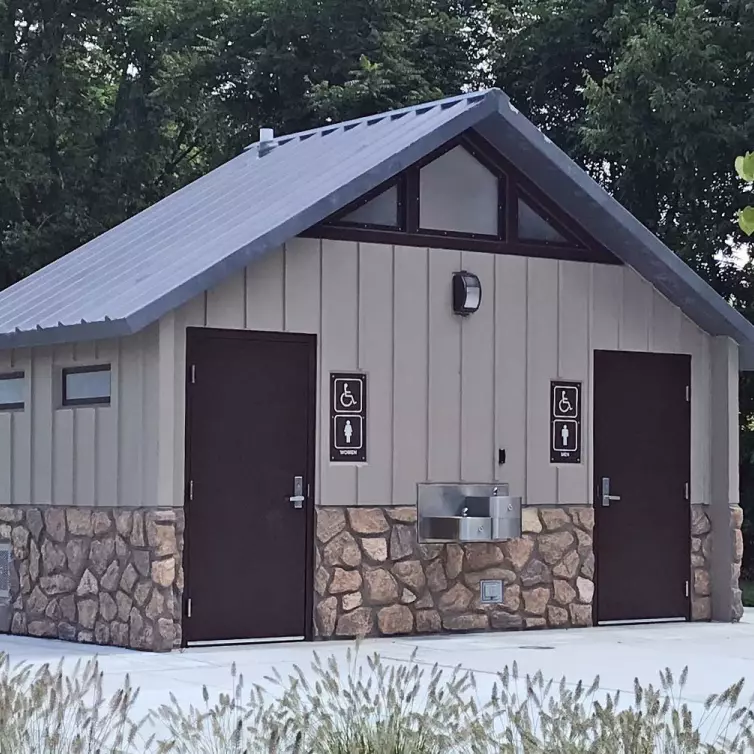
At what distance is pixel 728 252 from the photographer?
20625mm

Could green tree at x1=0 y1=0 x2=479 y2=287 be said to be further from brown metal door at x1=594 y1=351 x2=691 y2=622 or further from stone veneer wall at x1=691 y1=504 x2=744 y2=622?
stone veneer wall at x1=691 y1=504 x2=744 y2=622

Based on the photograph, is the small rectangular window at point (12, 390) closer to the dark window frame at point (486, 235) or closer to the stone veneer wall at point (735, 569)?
the dark window frame at point (486, 235)

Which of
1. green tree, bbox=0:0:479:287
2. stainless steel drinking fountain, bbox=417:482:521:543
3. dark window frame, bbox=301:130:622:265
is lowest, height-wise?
stainless steel drinking fountain, bbox=417:482:521:543

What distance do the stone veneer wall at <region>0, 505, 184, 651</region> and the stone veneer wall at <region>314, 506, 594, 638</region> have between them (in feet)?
4.34

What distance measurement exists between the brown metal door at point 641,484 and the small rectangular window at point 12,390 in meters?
4.78

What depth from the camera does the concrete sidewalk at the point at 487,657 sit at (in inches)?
397

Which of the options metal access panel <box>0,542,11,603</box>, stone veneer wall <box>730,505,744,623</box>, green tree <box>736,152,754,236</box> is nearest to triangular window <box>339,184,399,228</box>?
metal access panel <box>0,542,11,603</box>

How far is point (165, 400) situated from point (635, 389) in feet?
14.9

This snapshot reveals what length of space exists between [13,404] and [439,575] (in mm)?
3686

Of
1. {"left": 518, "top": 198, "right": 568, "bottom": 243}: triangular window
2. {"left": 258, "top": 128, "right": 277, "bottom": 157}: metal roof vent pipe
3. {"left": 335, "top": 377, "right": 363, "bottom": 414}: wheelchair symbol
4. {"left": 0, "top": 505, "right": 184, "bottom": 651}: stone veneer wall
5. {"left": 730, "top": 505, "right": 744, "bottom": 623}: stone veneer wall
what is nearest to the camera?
{"left": 0, "top": 505, "right": 184, "bottom": 651}: stone veneer wall

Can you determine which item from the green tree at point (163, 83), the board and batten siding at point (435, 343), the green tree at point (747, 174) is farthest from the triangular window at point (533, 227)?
the green tree at point (747, 174)

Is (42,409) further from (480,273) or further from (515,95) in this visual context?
(515,95)

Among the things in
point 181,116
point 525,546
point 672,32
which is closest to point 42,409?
point 525,546

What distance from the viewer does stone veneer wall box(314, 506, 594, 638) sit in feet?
41.2
